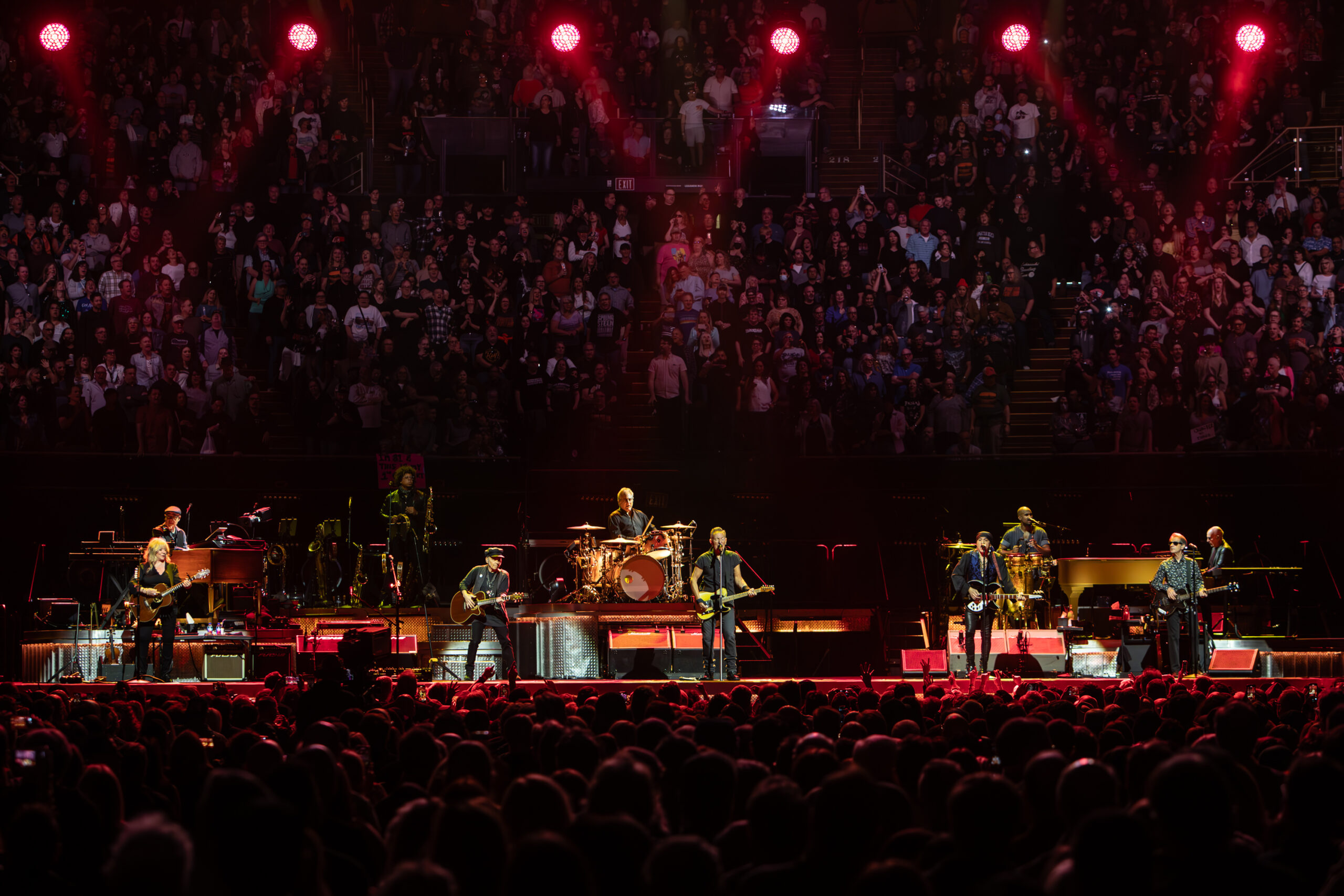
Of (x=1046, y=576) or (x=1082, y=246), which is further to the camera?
(x=1082, y=246)

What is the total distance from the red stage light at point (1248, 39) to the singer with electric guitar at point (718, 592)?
54.9 ft

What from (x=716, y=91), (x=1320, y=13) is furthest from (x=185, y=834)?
(x=1320, y=13)

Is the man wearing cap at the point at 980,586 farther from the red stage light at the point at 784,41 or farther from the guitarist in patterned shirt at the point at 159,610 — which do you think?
the red stage light at the point at 784,41

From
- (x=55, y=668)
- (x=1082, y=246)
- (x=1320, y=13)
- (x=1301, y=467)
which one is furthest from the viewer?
(x=1320, y=13)

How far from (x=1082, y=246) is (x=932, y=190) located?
10.8 feet

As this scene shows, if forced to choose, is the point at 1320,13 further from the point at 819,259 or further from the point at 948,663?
the point at 948,663

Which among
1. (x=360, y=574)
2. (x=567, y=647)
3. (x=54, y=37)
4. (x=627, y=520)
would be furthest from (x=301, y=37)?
(x=567, y=647)

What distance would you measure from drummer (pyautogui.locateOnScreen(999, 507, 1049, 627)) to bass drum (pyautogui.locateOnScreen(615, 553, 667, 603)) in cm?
494

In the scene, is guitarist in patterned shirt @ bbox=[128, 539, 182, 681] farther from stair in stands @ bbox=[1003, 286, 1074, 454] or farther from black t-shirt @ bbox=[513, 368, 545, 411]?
stair in stands @ bbox=[1003, 286, 1074, 454]

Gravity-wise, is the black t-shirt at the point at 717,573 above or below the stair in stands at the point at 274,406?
below

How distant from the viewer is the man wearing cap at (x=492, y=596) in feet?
57.4

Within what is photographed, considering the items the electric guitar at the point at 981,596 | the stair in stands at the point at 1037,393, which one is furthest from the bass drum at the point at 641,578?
the stair in stands at the point at 1037,393

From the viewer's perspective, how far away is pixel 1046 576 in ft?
61.8

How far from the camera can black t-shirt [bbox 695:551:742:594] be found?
17.2 meters
